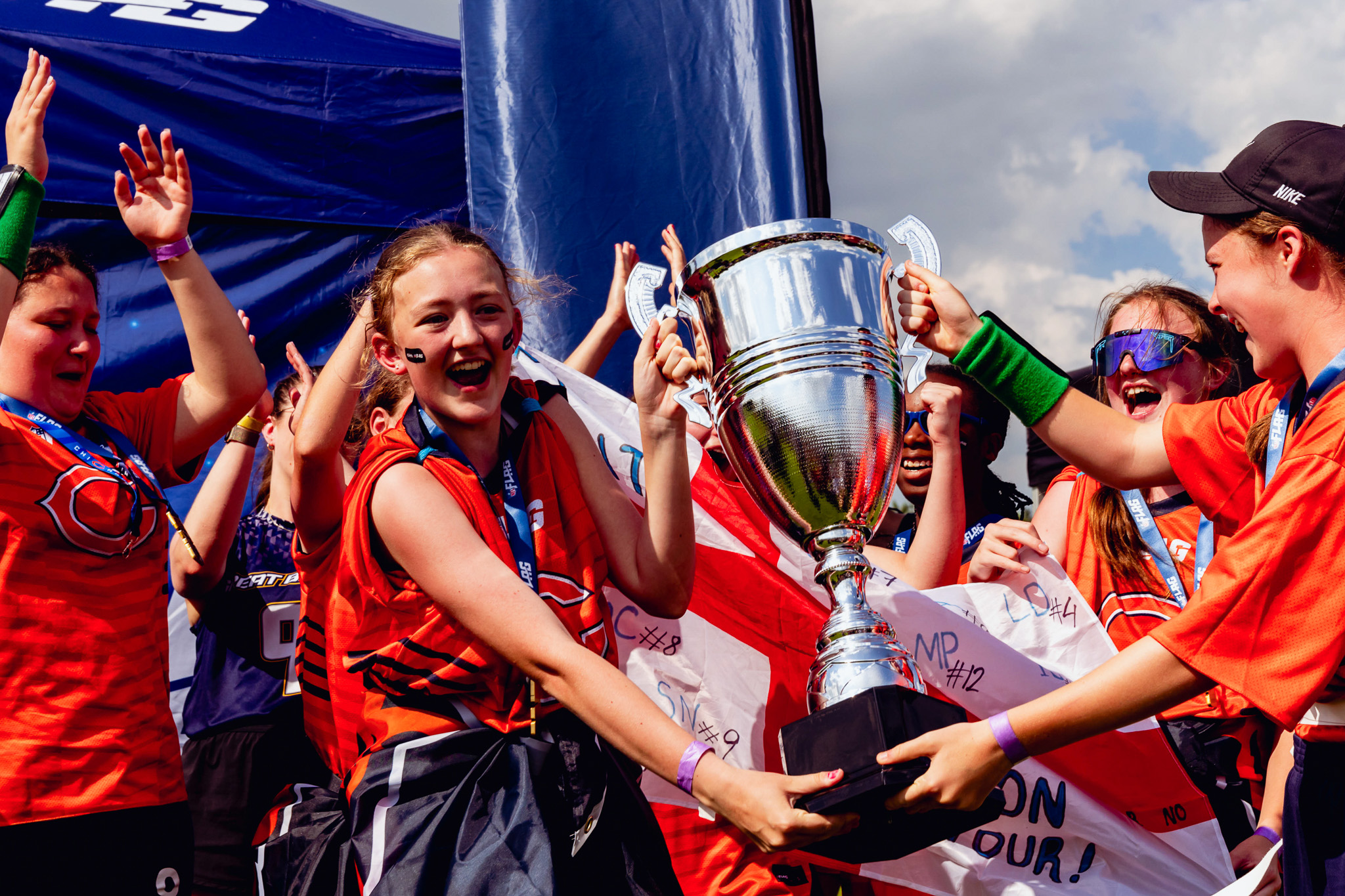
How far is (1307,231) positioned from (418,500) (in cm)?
174

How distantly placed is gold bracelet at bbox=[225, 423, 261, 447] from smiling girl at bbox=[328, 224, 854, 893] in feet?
4.10

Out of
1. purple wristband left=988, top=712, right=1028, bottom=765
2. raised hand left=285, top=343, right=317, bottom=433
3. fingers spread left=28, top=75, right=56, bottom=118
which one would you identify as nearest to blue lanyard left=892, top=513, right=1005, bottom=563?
purple wristband left=988, top=712, right=1028, bottom=765

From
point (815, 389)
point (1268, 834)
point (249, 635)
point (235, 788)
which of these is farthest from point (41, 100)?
point (1268, 834)

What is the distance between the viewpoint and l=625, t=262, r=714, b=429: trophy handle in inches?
85.0

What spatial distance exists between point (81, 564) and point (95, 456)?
27 centimetres

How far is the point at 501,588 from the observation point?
6.20 ft

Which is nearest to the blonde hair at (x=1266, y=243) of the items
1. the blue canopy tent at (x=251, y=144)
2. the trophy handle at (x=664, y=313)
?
the trophy handle at (x=664, y=313)

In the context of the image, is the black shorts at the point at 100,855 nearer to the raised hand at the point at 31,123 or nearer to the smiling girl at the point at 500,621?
the smiling girl at the point at 500,621

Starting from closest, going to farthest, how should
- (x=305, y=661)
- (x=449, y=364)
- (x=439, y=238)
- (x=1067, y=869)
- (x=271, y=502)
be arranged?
(x=449, y=364) < (x=439, y=238) < (x=305, y=661) < (x=1067, y=869) < (x=271, y=502)

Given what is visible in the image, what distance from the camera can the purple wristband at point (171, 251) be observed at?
8.39 ft

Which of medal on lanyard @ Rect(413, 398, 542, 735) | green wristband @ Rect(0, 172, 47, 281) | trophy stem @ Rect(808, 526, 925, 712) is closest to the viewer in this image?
trophy stem @ Rect(808, 526, 925, 712)

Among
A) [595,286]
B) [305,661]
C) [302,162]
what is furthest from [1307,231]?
[302,162]

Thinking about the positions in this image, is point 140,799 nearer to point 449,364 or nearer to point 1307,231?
point 449,364

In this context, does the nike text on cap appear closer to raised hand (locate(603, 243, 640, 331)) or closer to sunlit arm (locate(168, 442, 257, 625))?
raised hand (locate(603, 243, 640, 331))
